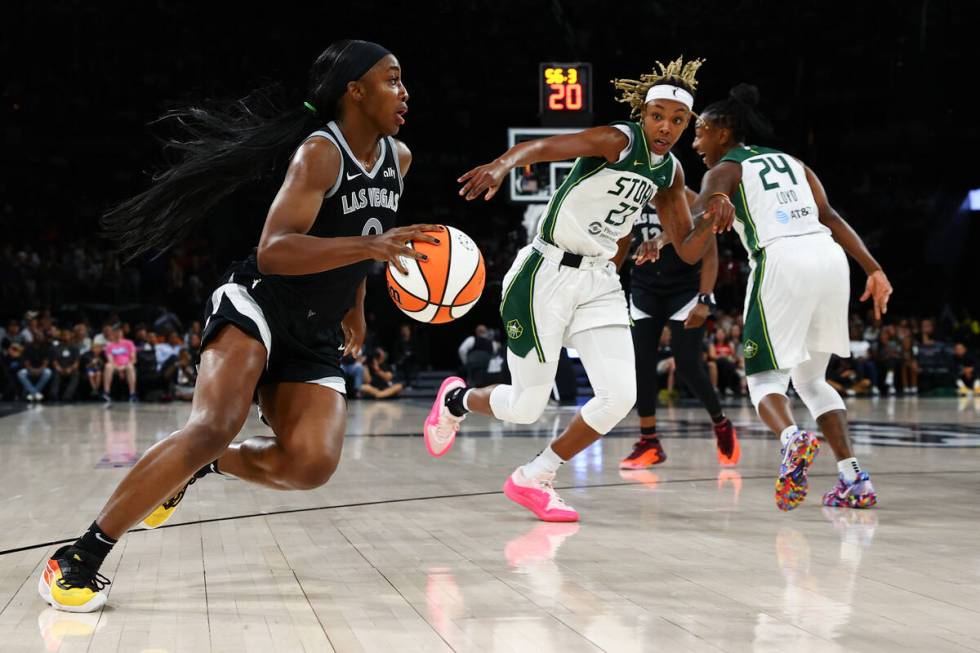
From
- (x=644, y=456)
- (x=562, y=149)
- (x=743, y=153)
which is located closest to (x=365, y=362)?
(x=644, y=456)

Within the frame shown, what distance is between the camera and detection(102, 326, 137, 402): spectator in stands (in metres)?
13.6

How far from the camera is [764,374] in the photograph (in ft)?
16.0

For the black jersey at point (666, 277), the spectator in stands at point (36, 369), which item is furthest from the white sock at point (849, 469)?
the spectator in stands at point (36, 369)

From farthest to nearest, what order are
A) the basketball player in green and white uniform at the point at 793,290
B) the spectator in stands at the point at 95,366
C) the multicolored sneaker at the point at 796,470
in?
the spectator in stands at the point at 95,366 < the basketball player in green and white uniform at the point at 793,290 < the multicolored sneaker at the point at 796,470

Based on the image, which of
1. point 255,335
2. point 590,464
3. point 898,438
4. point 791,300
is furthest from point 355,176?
point 898,438

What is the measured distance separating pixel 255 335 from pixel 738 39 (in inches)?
734

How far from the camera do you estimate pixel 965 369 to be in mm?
15875

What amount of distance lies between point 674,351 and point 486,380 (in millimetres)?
7479

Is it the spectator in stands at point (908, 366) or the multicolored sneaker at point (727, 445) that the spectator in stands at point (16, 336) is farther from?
the spectator in stands at point (908, 366)

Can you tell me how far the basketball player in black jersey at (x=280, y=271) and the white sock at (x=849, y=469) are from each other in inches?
92.0

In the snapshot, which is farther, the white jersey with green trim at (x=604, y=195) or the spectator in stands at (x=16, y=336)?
the spectator in stands at (x=16, y=336)

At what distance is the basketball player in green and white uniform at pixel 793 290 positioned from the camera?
186 inches

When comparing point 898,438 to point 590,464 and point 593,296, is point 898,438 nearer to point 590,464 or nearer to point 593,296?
point 590,464

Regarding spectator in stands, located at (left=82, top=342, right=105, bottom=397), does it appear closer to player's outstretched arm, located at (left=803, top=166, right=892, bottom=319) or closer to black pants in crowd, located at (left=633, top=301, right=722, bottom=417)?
black pants in crowd, located at (left=633, top=301, right=722, bottom=417)
